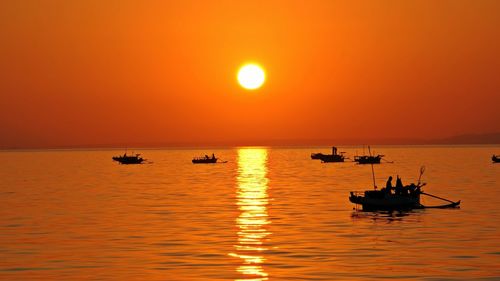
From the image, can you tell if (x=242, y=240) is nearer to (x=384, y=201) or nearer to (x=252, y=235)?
(x=252, y=235)

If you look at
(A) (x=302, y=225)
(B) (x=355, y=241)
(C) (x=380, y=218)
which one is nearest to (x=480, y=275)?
(B) (x=355, y=241)

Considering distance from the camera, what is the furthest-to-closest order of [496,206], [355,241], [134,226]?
1. [496,206]
2. [134,226]
3. [355,241]

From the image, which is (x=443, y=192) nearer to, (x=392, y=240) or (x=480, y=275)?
(x=392, y=240)

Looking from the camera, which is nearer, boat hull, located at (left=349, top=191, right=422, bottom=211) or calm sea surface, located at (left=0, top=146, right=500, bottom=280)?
calm sea surface, located at (left=0, top=146, right=500, bottom=280)

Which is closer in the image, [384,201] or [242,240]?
[242,240]

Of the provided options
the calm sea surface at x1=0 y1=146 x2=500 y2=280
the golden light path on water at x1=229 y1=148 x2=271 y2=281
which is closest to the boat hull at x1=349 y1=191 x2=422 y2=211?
the calm sea surface at x1=0 y1=146 x2=500 y2=280

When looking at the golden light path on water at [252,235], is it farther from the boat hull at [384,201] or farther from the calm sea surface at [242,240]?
the boat hull at [384,201]

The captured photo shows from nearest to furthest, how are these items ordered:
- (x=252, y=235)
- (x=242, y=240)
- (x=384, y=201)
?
1. (x=242, y=240)
2. (x=252, y=235)
3. (x=384, y=201)

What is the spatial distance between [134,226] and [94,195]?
37.5 meters

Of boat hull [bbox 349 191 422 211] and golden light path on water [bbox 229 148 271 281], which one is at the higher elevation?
boat hull [bbox 349 191 422 211]

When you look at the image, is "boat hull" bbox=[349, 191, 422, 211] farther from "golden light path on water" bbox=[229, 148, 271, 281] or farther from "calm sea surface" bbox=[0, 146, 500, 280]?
"golden light path on water" bbox=[229, 148, 271, 281]

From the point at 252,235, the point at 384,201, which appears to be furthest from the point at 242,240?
the point at 384,201

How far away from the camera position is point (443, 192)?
9531 cm

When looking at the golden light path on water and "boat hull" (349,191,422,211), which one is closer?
the golden light path on water
